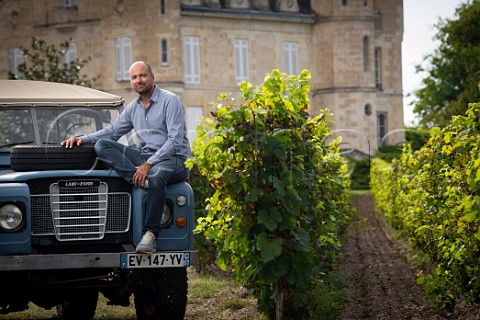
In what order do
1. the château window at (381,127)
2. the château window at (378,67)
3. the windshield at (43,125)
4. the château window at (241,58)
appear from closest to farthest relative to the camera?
1. the windshield at (43,125)
2. the château window at (241,58)
3. the château window at (381,127)
4. the château window at (378,67)

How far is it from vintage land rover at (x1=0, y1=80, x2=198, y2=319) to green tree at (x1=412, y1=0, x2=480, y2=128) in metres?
50.4

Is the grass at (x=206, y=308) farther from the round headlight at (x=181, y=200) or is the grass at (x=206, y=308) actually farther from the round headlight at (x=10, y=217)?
the round headlight at (x=10, y=217)

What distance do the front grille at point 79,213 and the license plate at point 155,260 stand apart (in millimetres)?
381

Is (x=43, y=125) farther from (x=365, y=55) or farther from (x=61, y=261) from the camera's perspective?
(x=365, y=55)

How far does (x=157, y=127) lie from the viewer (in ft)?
34.7

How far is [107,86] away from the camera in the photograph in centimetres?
5697

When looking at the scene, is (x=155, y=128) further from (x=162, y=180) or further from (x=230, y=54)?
(x=230, y=54)

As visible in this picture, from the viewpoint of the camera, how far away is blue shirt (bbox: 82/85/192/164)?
1028 cm

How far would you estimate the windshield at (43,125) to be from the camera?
440 inches

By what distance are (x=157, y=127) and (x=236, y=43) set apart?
1948 inches

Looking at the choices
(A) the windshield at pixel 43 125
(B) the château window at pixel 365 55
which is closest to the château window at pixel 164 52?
(B) the château window at pixel 365 55

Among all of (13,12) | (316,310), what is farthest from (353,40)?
(316,310)

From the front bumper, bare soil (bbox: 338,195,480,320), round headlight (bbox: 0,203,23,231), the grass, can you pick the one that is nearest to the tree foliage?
the front bumper

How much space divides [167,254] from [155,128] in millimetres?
1284
